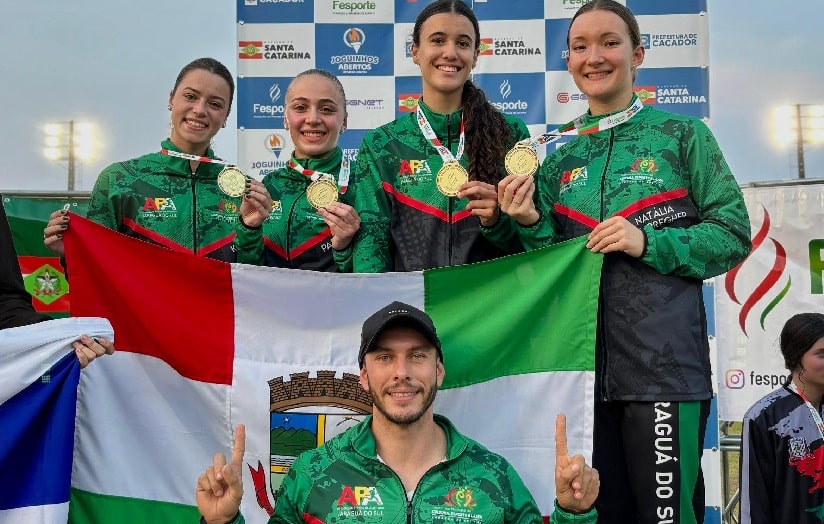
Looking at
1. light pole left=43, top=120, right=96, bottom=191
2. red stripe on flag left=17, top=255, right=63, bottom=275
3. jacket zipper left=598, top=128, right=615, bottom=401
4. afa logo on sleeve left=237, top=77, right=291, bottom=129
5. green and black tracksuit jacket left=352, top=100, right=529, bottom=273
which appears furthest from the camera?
light pole left=43, top=120, right=96, bottom=191

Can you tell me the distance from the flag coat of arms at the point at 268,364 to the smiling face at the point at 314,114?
88 centimetres

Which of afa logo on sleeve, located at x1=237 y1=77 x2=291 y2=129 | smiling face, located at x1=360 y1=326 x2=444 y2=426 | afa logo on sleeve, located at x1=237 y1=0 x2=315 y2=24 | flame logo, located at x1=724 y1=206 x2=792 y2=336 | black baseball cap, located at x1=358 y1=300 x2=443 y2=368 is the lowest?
smiling face, located at x1=360 y1=326 x2=444 y2=426

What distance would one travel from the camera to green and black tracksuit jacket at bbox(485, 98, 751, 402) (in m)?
3.08

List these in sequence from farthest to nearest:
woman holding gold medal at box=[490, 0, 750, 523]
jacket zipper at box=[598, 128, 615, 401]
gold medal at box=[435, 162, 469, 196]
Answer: gold medal at box=[435, 162, 469, 196], jacket zipper at box=[598, 128, 615, 401], woman holding gold medal at box=[490, 0, 750, 523]

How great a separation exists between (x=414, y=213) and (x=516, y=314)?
0.60 m

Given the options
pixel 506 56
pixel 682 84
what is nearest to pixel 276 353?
pixel 506 56

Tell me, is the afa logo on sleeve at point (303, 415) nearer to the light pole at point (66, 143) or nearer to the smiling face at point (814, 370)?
the smiling face at point (814, 370)

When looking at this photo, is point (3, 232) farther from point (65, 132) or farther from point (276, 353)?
point (65, 132)

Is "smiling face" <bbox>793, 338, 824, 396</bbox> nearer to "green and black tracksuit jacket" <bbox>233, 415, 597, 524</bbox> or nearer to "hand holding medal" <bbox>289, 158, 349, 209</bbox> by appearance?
"green and black tracksuit jacket" <bbox>233, 415, 597, 524</bbox>

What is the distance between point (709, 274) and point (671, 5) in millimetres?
3962

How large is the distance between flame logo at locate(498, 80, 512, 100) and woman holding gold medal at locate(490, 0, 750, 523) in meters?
3.16

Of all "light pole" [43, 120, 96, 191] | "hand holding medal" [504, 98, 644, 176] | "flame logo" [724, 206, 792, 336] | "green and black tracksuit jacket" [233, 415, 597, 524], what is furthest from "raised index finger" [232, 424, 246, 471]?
"light pole" [43, 120, 96, 191]

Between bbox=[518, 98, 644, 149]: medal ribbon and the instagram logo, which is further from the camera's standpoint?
the instagram logo

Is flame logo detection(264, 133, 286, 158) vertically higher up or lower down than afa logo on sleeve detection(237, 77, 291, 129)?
lower down
